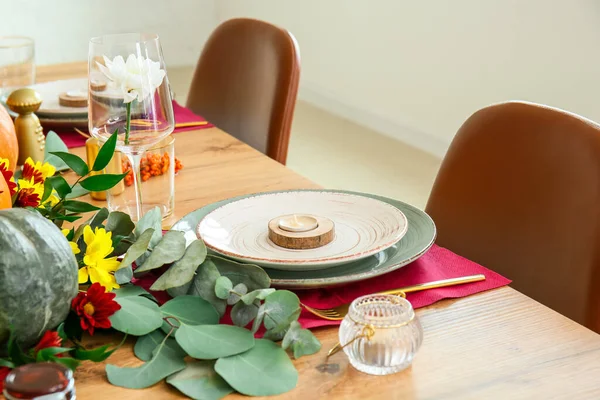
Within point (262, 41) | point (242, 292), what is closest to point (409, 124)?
point (262, 41)

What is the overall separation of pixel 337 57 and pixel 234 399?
3.86 meters

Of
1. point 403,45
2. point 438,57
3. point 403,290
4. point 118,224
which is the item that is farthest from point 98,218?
point 403,45

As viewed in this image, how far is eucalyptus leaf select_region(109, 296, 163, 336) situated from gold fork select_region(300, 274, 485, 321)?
14cm

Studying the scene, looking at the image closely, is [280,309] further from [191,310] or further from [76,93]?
[76,93]

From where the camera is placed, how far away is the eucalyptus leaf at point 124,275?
2.72 feet

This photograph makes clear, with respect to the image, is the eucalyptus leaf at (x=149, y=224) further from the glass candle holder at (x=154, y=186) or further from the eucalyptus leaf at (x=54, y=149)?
the eucalyptus leaf at (x=54, y=149)

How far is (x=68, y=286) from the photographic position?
72 cm

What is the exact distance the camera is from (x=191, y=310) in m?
0.79

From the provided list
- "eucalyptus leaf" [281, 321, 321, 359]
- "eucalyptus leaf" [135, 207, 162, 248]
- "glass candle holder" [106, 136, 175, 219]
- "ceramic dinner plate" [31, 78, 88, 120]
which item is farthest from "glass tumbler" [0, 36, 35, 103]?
"eucalyptus leaf" [281, 321, 321, 359]

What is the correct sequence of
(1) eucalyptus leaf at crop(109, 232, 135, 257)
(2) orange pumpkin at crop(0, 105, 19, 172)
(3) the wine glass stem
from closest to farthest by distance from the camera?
(1) eucalyptus leaf at crop(109, 232, 135, 257)
(3) the wine glass stem
(2) orange pumpkin at crop(0, 105, 19, 172)

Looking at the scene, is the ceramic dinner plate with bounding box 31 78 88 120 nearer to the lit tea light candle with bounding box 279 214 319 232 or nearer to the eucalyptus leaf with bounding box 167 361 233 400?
the lit tea light candle with bounding box 279 214 319 232

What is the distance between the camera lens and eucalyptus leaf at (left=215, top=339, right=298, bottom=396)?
695mm

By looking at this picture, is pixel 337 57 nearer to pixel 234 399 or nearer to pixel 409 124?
pixel 409 124

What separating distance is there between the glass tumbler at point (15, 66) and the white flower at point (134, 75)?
546mm
